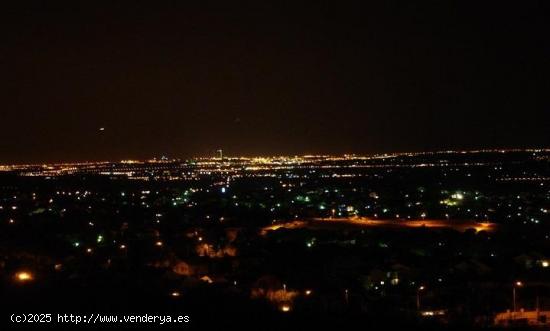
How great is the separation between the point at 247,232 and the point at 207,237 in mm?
1719

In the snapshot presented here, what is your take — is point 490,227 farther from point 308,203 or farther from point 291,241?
point 308,203

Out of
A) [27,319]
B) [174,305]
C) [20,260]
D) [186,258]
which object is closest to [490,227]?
[186,258]

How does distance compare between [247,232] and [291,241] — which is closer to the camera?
[291,241]

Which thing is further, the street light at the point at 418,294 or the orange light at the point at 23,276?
the street light at the point at 418,294

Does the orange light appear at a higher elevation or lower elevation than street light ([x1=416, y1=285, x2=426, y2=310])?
higher

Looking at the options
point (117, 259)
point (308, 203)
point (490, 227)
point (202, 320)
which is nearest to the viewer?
point (202, 320)

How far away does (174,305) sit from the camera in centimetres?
898

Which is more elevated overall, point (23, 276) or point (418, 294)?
point (23, 276)

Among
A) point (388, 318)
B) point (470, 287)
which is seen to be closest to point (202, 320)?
point (388, 318)

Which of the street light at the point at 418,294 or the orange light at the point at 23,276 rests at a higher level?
the orange light at the point at 23,276

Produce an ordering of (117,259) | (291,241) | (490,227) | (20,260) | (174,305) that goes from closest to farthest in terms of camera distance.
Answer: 1. (174,305)
2. (20,260)
3. (117,259)
4. (291,241)
5. (490,227)

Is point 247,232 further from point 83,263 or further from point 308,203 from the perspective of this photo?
point 308,203

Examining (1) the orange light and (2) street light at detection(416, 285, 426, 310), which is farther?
(2) street light at detection(416, 285, 426, 310)

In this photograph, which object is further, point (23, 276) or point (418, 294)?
point (418, 294)
